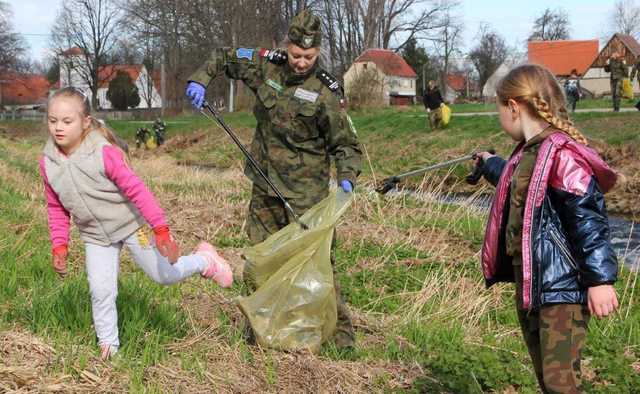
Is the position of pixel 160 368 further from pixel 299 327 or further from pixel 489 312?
pixel 489 312

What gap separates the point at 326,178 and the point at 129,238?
1.28 m

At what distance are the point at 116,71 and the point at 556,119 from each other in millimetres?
70652

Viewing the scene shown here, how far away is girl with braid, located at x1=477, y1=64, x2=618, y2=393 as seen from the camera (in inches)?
102

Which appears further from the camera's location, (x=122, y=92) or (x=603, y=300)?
(x=122, y=92)

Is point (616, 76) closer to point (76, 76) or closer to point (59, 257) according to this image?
point (59, 257)

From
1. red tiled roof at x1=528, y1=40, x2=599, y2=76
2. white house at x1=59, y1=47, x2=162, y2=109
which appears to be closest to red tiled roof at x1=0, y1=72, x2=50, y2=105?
white house at x1=59, y1=47, x2=162, y2=109

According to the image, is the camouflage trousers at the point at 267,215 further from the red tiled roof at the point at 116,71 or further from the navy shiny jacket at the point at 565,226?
the red tiled roof at the point at 116,71

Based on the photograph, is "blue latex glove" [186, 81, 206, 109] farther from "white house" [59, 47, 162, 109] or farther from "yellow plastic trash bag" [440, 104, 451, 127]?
"white house" [59, 47, 162, 109]

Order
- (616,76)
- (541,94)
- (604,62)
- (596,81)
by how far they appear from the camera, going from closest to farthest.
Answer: (541,94), (616,76), (604,62), (596,81)

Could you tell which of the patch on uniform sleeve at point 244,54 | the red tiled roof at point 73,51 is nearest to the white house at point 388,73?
the red tiled roof at point 73,51

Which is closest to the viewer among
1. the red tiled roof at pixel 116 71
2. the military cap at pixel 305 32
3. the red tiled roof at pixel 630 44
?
the military cap at pixel 305 32

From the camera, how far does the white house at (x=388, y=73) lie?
107 feet

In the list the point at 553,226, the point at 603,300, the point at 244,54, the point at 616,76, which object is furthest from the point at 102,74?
the point at 603,300

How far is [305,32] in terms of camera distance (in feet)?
13.0
